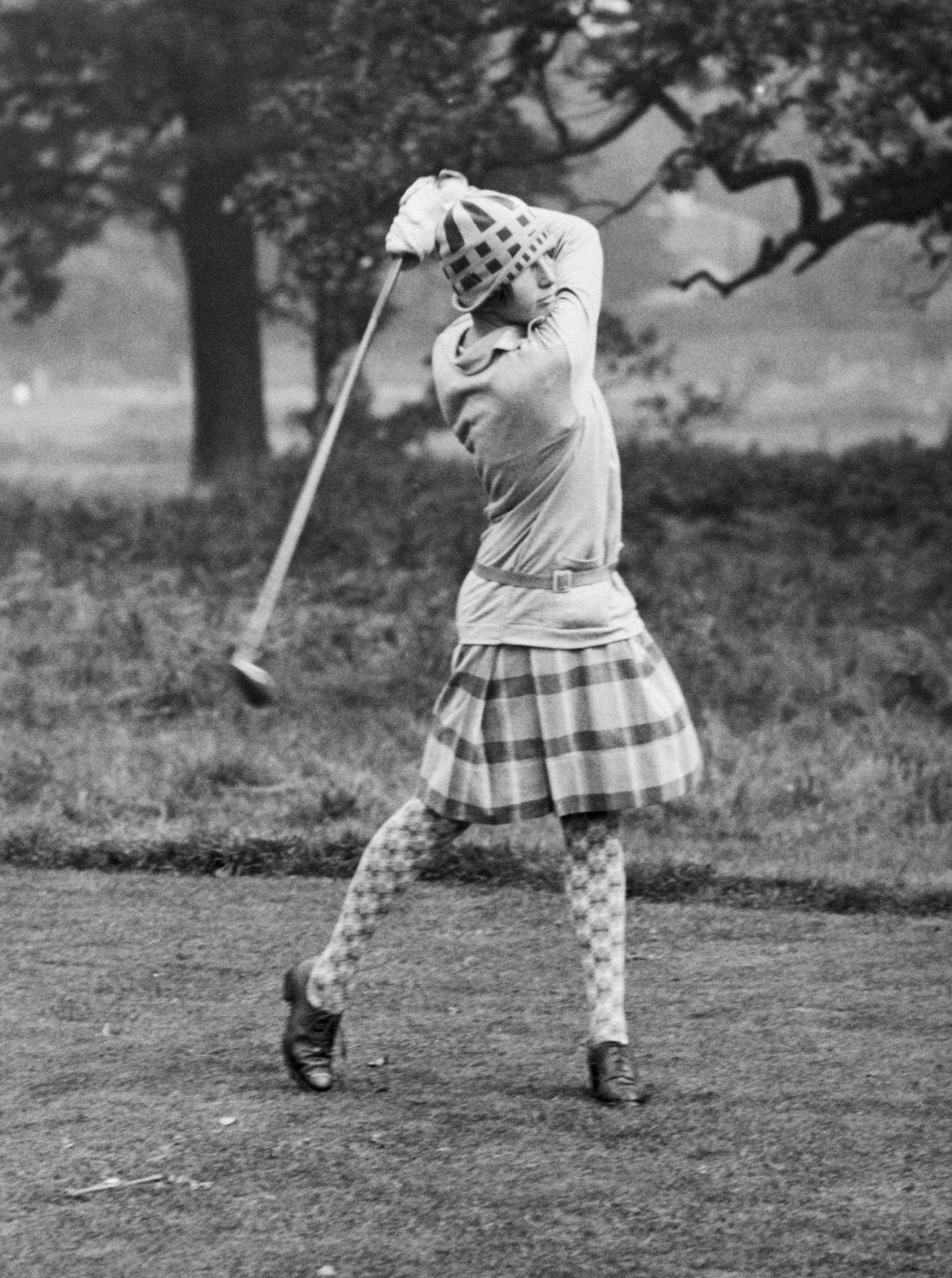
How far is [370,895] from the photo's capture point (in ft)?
15.6

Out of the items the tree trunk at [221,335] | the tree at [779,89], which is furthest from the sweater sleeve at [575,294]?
the tree trunk at [221,335]

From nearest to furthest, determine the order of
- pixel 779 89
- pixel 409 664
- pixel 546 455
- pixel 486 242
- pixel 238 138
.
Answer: pixel 486 242
pixel 546 455
pixel 409 664
pixel 779 89
pixel 238 138

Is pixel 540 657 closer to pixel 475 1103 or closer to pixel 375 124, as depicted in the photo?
pixel 475 1103

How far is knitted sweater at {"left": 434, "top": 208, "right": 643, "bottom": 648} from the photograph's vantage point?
177 inches

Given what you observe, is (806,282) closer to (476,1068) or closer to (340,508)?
A: (340,508)

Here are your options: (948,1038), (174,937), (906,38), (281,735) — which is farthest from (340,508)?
(948,1038)

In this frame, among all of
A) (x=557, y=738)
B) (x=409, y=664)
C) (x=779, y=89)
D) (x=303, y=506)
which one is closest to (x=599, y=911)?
(x=557, y=738)

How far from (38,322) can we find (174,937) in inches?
1980

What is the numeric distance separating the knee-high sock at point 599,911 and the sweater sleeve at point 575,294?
0.94m

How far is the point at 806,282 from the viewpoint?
53.6m

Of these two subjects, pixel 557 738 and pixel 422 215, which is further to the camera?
pixel 557 738

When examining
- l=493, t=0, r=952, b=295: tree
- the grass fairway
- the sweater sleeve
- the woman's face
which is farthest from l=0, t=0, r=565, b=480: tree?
the woman's face

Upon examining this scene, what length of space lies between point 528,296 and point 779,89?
1113cm

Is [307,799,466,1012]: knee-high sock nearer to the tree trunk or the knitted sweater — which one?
the knitted sweater
